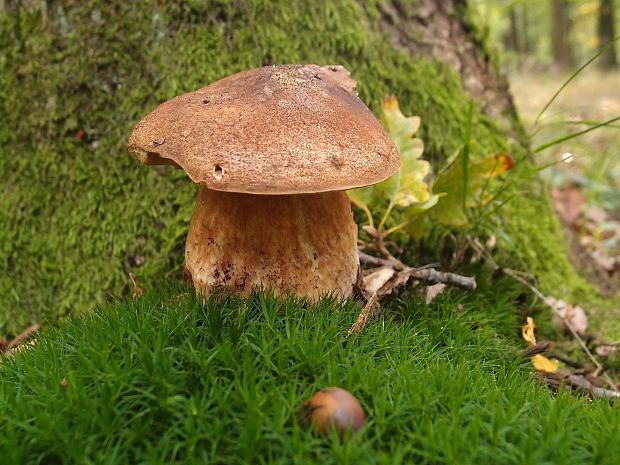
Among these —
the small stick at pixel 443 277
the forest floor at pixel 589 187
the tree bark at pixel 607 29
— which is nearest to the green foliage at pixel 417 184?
the small stick at pixel 443 277

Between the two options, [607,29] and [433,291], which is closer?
[433,291]

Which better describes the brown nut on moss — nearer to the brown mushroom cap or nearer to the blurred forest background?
the brown mushroom cap

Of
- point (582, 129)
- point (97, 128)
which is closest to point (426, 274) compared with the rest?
point (97, 128)

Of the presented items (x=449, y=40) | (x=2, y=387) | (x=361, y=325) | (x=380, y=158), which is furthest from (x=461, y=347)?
(x=449, y=40)

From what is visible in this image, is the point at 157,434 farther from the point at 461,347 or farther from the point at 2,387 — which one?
the point at 461,347

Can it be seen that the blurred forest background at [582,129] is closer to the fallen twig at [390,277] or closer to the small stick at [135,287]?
the fallen twig at [390,277]

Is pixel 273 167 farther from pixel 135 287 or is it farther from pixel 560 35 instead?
pixel 560 35
